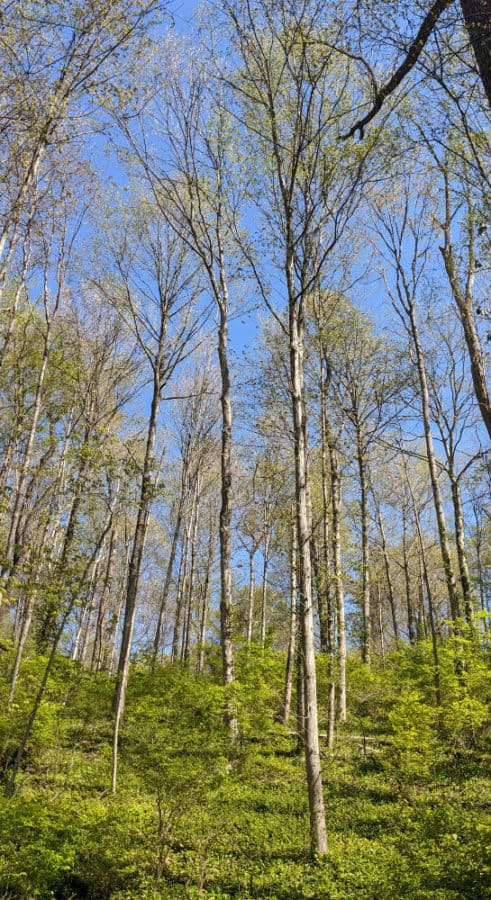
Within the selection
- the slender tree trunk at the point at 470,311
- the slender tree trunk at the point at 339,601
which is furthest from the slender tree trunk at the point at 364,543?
the slender tree trunk at the point at 470,311

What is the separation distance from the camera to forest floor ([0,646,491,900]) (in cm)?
430

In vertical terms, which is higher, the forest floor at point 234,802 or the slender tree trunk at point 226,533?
the slender tree trunk at point 226,533

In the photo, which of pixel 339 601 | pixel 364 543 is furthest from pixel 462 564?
pixel 339 601

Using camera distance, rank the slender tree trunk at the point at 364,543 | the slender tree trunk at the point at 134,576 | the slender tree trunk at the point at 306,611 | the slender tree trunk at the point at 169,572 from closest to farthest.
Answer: the slender tree trunk at the point at 306,611 → the slender tree trunk at the point at 134,576 → the slender tree trunk at the point at 364,543 → the slender tree trunk at the point at 169,572

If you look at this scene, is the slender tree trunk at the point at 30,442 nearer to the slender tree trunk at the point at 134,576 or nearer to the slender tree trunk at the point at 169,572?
the slender tree trunk at the point at 134,576

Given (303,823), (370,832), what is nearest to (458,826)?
(370,832)

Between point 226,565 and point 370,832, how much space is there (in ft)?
13.7

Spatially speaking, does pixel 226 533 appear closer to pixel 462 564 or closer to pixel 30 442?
pixel 30 442

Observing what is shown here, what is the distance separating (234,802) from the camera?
6.28m

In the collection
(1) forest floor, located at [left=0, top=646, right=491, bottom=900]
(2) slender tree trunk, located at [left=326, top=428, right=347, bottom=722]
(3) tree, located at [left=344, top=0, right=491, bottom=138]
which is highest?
(3) tree, located at [left=344, top=0, right=491, bottom=138]

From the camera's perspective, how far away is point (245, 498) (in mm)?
20547

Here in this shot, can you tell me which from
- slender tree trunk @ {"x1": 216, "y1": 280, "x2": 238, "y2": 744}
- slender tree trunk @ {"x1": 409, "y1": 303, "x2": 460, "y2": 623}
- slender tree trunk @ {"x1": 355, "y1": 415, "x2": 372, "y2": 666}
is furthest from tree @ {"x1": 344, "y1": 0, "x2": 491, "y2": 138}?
slender tree trunk @ {"x1": 355, "y1": 415, "x2": 372, "y2": 666}

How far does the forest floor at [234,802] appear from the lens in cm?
430

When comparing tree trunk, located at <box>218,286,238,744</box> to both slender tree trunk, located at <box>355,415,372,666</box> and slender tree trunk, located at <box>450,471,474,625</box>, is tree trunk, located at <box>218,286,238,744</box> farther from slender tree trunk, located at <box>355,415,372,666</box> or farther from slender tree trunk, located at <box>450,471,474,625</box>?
slender tree trunk, located at <box>450,471,474,625</box>
